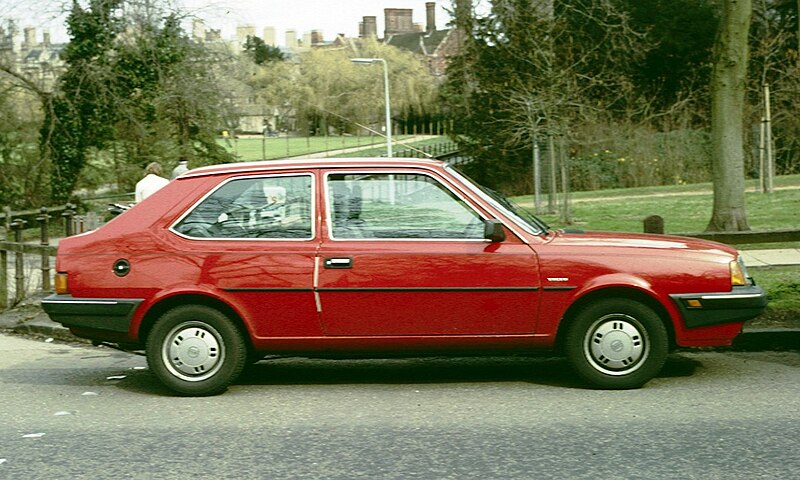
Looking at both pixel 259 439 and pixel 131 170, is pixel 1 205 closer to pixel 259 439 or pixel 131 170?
pixel 131 170

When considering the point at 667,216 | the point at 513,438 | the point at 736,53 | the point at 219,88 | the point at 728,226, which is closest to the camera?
the point at 513,438

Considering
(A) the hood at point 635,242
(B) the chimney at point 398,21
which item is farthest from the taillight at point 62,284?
(B) the chimney at point 398,21

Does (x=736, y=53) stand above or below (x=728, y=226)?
above

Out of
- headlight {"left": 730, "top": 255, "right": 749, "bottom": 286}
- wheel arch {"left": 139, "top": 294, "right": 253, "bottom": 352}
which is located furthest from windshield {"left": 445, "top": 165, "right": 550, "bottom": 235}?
wheel arch {"left": 139, "top": 294, "right": 253, "bottom": 352}

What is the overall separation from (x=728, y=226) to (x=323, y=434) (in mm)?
11222

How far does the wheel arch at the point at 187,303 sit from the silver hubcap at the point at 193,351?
0.16 metres

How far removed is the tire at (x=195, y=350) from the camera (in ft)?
25.0

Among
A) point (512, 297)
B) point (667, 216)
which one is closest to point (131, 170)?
point (667, 216)

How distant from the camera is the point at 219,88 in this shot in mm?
31312

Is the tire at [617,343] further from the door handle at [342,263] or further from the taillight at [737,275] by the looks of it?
the door handle at [342,263]

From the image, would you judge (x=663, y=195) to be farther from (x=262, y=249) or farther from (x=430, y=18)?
(x=430, y=18)

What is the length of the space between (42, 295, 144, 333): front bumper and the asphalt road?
1.67 ft

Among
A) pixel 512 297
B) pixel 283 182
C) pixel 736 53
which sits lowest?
pixel 512 297

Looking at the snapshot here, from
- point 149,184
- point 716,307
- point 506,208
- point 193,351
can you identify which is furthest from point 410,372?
point 149,184
